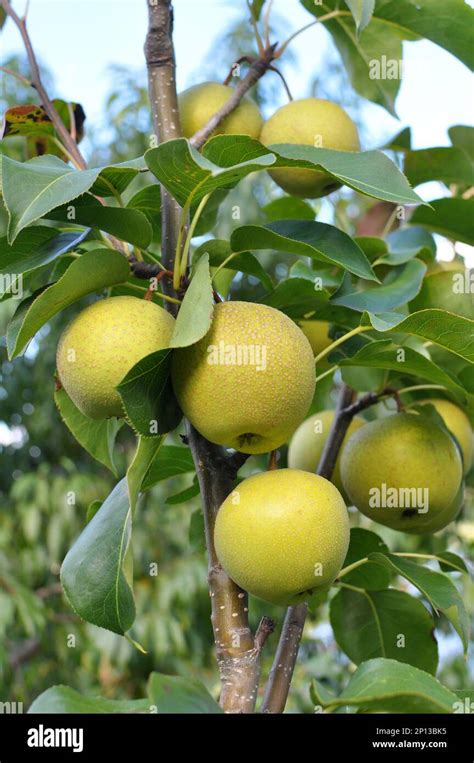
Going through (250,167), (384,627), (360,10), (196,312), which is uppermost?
(360,10)

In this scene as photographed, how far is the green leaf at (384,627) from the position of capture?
37.3 inches

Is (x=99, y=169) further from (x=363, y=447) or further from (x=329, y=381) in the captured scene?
(x=329, y=381)

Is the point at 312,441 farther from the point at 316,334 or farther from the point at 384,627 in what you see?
the point at 384,627

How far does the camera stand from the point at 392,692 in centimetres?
53

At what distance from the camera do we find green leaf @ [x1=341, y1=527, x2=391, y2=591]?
92 cm

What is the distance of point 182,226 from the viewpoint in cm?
70

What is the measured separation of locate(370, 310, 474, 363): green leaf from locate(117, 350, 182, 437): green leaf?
175 millimetres

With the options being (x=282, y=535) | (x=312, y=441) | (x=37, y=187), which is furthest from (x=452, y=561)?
(x=37, y=187)

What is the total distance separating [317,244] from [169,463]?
32 cm

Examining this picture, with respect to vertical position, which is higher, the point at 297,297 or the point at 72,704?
the point at 297,297

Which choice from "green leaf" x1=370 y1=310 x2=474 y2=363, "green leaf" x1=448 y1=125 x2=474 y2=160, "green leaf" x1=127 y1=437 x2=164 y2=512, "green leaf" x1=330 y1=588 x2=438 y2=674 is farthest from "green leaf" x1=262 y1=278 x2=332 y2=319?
"green leaf" x1=448 y1=125 x2=474 y2=160

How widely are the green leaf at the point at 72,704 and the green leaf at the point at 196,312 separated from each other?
0.26 meters

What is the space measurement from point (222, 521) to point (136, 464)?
0.28ft
